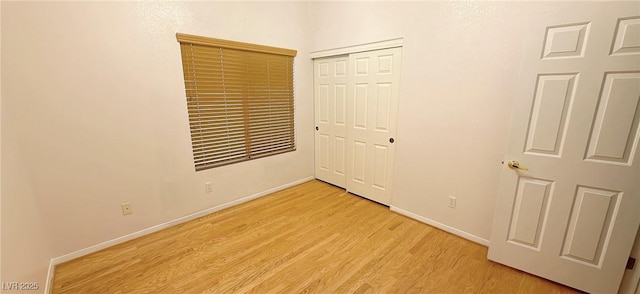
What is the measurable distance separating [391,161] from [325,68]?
1.61 m

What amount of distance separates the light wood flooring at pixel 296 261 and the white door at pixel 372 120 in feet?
1.69

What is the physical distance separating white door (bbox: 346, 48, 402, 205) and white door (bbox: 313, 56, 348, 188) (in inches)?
6.9

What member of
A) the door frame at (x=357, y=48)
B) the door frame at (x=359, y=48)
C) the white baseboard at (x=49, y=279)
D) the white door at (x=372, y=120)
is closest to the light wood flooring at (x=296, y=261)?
the white baseboard at (x=49, y=279)

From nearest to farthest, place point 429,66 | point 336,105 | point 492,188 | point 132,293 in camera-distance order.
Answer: point 132,293 < point 492,188 < point 429,66 < point 336,105

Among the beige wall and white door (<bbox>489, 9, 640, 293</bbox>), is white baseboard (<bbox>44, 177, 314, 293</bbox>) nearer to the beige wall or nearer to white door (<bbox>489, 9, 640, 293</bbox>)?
the beige wall

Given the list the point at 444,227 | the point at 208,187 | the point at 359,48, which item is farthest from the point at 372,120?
the point at 208,187

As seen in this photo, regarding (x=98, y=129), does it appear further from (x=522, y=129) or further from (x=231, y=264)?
(x=522, y=129)

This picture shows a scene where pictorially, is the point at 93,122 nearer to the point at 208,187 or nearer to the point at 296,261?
the point at 208,187

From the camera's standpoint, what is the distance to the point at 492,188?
2.21 metres

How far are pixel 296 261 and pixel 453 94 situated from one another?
6.85 ft

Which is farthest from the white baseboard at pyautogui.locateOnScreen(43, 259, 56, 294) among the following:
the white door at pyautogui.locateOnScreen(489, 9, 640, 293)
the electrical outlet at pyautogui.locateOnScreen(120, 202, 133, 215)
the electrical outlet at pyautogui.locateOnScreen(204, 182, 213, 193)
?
the white door at pyautogui.locateOnScreen(489, 9, 640, 293)

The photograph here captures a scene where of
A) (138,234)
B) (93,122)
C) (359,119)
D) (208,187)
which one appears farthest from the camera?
(359,119)

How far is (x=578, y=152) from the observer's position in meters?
1.64

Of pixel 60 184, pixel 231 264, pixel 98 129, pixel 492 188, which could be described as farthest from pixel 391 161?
pixel 60 184
